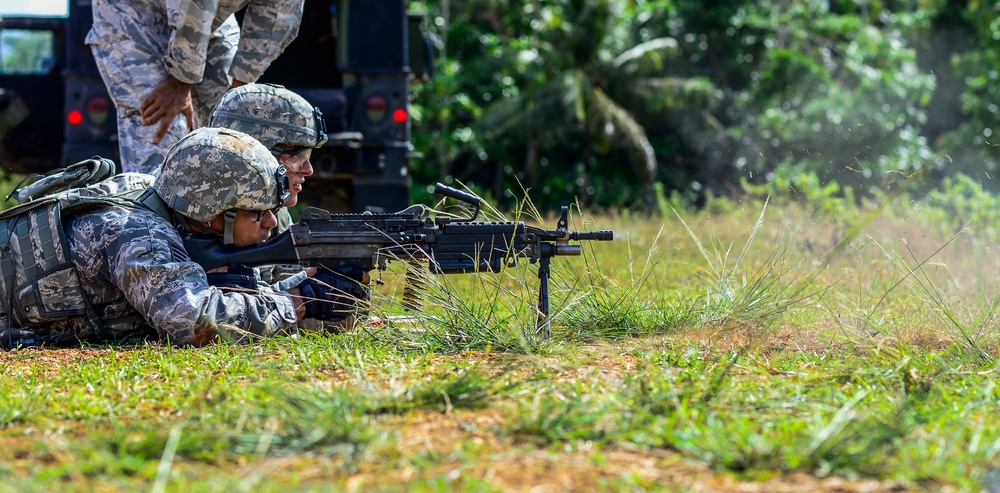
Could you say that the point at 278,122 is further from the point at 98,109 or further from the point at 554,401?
the point at 98,109

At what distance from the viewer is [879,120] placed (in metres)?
21.3

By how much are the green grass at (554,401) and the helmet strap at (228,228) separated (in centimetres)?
44

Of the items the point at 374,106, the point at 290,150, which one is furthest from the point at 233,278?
the point at 374,106

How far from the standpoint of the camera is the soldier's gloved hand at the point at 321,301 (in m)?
4.09

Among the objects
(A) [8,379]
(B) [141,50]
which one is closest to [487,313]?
(A) [8,379]

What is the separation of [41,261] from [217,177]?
0.74 m

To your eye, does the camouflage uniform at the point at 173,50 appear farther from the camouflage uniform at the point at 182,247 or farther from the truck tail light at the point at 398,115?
the truck tail light at the point at 398,115

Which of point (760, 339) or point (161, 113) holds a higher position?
point (161, 113)

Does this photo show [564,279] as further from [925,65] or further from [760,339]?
[925,65]

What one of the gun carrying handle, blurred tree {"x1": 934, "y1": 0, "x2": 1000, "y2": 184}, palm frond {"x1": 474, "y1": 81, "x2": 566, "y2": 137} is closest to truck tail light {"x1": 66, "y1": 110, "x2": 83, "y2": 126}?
the gun carrying handle

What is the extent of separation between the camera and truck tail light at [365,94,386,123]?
267 inches

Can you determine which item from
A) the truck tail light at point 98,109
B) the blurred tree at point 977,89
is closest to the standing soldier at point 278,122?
the truck tail light at point 98,109

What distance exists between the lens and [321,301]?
4.09 meters

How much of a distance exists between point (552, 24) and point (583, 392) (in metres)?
23.2
